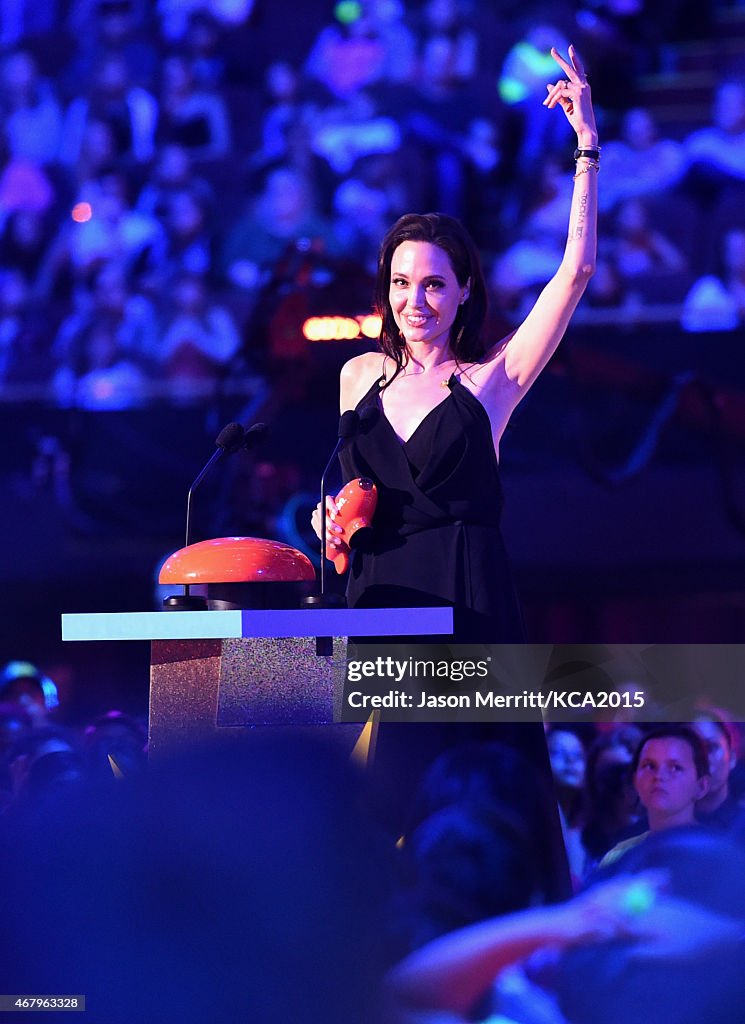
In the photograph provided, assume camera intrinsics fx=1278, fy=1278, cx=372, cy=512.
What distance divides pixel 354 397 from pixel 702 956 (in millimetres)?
1176

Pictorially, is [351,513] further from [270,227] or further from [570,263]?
[270,227]

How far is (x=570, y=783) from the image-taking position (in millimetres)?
2758

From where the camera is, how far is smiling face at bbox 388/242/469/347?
2326 millimetres

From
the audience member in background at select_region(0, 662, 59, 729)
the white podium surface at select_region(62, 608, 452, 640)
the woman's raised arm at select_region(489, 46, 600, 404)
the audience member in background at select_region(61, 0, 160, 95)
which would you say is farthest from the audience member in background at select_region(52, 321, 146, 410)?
the white podium surface at select_region(62, 608, 452, 640)

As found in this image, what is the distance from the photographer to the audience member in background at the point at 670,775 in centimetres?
227

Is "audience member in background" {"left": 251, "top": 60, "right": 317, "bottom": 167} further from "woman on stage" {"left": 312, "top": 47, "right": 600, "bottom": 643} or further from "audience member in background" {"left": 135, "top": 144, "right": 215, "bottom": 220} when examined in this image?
"woman on stage" {"left": 312, "top": 47, "right": 600, "bottom": 643}

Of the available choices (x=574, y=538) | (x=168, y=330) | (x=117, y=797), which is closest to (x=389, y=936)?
(x=117, y=797)

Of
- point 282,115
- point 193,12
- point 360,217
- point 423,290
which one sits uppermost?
point 193,12

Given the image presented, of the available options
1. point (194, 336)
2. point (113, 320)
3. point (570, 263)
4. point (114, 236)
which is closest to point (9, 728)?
point (570, 263)

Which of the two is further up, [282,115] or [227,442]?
[282,115]

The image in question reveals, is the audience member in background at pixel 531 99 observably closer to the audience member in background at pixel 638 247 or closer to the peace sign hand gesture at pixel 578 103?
the audience member in background at pixel 638 247

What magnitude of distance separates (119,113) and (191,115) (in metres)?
0.31

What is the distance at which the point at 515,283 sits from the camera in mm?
4945

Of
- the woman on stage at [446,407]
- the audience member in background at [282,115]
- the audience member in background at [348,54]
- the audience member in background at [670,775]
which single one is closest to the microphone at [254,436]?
the woman on stage at [446,407]
